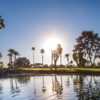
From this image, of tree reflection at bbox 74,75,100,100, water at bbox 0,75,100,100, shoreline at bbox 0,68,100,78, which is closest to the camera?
tree reflection at bbox 74,75,100,100

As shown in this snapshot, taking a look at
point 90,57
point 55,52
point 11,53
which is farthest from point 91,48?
point 11,53

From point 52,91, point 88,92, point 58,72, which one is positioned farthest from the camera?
point 58,72

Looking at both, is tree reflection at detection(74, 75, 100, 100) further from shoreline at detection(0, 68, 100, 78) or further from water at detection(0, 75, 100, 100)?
shoreline at detection(0, 68, 100, 78)

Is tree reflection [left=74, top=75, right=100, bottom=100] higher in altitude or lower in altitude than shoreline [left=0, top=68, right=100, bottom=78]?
lower

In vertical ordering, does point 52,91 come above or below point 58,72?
below

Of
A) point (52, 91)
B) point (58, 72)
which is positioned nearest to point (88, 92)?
point (52, 91)

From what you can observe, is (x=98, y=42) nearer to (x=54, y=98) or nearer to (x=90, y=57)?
(x=90, y=57)

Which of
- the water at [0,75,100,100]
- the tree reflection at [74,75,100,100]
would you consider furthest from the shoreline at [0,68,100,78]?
the tree reflection at [74,75,100,100]

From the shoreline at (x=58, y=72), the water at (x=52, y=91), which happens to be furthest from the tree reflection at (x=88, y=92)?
the shoreline at (x=58, y=72)

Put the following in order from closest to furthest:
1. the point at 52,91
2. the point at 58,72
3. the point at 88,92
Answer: the point at 88,92, the point at 52,91, the point at 58,72

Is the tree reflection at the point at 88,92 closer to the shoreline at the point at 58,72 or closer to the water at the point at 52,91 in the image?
the water at the point at 52,91

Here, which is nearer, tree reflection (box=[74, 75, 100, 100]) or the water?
tree reflection (box=[74, 75, 100, 100])

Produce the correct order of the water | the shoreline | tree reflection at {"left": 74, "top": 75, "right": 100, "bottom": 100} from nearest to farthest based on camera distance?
tree reflection at {"left": 74, "top": 75, "right": 100, "bottom": 100}
the water
the shoreline

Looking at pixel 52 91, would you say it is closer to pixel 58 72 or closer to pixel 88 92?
pixel 88 92
